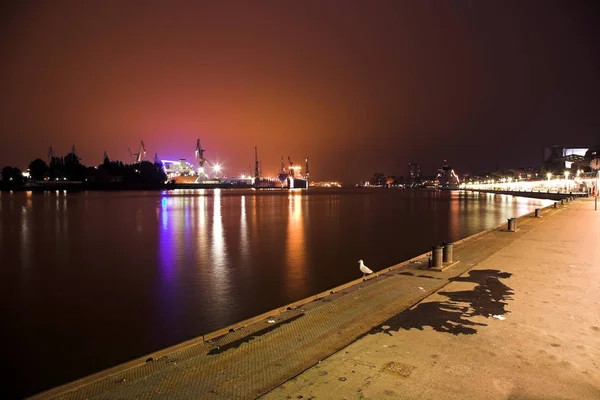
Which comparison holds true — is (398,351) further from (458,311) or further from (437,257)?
(437,257)

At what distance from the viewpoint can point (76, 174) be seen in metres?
169

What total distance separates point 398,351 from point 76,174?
620 ft

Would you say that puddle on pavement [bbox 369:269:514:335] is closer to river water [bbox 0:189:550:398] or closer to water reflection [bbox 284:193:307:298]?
river water [bbox 0:189:550:398]

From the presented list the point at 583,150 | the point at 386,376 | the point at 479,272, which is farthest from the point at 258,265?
the point at 583,150

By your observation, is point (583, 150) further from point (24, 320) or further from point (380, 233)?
point (24, 320)

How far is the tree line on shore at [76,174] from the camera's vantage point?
167 metres

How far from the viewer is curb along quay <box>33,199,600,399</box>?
4438 mm

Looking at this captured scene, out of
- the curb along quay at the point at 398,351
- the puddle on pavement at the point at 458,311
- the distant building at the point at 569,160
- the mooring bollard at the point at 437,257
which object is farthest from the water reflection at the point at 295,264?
the distant building at the point at 569,160

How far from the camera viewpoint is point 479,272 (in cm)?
980

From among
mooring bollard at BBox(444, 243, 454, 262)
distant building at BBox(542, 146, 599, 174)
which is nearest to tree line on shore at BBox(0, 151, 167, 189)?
distant building at BBox(542, 146, 599, 174)

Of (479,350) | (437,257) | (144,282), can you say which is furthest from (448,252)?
(144,282)

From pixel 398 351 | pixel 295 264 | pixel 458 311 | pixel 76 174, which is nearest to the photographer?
pixel 398 351

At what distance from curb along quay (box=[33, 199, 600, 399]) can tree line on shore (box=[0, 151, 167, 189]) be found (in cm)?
17719

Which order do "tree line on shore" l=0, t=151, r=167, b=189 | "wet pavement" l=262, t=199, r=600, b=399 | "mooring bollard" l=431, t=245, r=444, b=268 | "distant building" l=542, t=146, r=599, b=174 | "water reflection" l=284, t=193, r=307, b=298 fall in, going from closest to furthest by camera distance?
"wet pavement" l=262, t=199, r=600, b=399
"mooring bollard" l=431, t=245, r=444, b=268
"water reflection" l=284, t=193, r=307, b=298
"distant building" l=542, t=146, r=599, b=174
"tree line on shore" l=0, t=151, r=167, b=189
